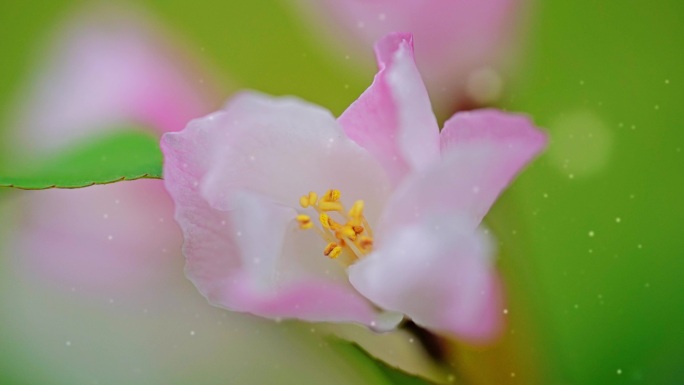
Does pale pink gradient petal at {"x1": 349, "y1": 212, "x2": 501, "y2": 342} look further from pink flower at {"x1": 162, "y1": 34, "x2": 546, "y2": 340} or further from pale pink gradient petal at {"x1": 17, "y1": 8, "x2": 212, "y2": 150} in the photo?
pale pink gradient petal at {"x1": 17, "y1": 8, "x2": 212, "y2": 150}

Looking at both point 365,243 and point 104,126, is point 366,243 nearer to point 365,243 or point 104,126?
point 365,243

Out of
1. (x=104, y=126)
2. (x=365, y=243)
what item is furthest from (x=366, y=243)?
(x=104, y=126)

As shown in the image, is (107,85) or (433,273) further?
(107,85)

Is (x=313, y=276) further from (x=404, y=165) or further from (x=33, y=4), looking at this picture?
(x=33, y=4)

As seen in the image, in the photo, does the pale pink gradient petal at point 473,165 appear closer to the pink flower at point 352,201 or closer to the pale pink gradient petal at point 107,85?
the pink flower at point 352,201

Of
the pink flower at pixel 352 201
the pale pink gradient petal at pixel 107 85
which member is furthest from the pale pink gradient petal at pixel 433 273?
the pale pink gradient petal at pixel 107 85

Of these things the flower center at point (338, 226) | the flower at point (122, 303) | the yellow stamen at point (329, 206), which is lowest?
the flower at point (122, 303)
